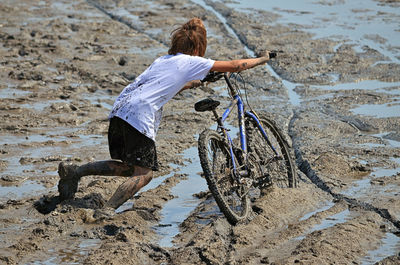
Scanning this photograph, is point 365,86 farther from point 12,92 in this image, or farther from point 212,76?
point 212,76

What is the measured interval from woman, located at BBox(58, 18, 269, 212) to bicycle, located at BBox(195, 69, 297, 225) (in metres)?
0.24

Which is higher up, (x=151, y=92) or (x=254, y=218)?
(x=151, y=92)

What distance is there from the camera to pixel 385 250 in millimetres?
5133

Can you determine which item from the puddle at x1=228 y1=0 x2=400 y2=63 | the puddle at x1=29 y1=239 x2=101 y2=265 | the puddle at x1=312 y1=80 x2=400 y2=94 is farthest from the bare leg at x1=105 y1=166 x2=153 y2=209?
the puddle at x1=228 y1=0 x2=400 y2=63

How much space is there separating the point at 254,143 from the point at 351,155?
1663mm

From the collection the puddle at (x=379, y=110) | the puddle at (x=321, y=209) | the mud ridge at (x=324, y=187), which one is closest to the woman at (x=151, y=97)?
the puddle at (x=321, y=209)

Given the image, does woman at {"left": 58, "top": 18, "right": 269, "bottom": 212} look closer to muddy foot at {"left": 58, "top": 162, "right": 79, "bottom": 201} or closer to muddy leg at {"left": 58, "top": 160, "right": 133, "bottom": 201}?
muddy leg at {"left": 58, "top": 160, "right": 133, "bottom": 201}

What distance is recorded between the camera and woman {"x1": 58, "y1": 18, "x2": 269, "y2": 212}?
5512mm

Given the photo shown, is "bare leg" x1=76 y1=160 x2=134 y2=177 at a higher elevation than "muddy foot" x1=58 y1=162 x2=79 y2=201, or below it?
higher

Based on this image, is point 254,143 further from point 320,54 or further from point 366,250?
point 320,54

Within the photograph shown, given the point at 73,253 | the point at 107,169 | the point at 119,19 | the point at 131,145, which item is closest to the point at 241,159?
the point at 131,145

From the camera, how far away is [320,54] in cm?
1200

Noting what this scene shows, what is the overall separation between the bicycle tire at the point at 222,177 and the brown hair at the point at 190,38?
0.64 meters

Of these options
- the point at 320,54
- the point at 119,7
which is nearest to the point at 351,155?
the point at 320,54
